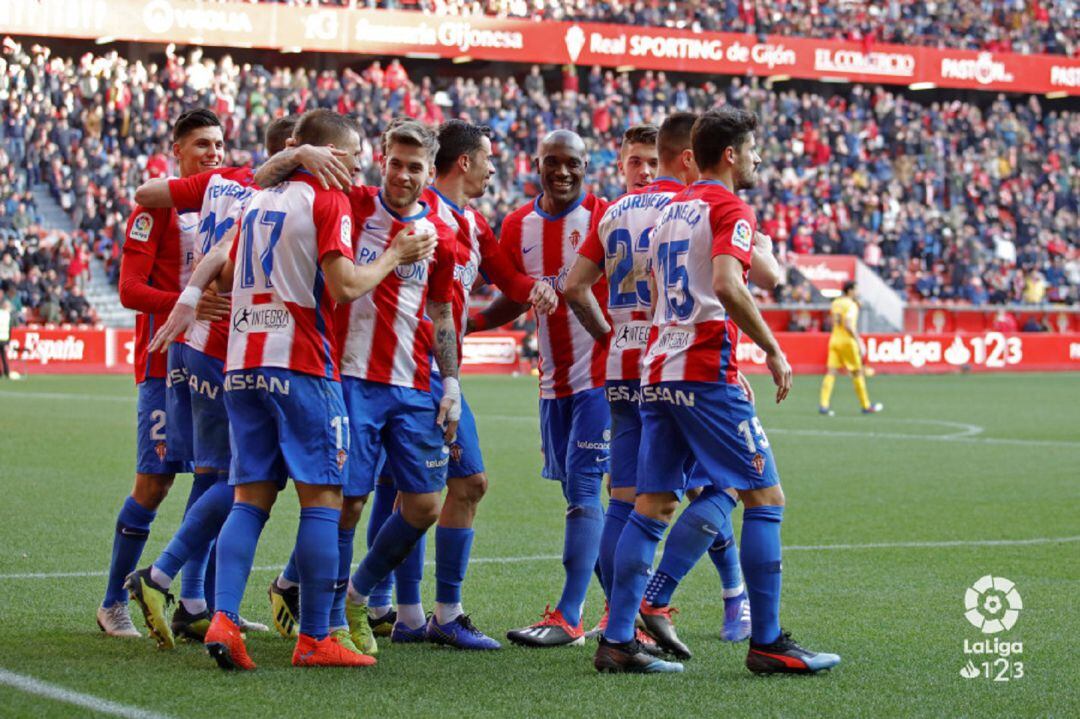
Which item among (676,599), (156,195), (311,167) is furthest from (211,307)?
(676,599)

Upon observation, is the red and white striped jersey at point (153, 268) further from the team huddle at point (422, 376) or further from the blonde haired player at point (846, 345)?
the blonde haired player at point (846, 345)

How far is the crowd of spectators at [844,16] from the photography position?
143ft

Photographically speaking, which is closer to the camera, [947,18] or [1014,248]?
[1014,248]

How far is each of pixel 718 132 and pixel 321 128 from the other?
5.12 feet

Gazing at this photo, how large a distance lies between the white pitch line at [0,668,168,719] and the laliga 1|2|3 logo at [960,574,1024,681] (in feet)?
9.94

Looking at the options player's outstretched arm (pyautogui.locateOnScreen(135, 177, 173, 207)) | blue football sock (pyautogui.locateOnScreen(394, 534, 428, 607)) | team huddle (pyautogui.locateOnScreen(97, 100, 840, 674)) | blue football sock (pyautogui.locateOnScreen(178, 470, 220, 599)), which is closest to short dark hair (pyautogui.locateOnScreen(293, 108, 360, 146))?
team huddle (pyautogui.locateOnScreen(97, 100, 840, 674))

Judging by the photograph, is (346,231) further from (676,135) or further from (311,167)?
(676,135)

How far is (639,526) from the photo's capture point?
239 inches

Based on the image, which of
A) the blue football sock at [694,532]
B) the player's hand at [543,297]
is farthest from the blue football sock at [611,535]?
the player's hand at [543,297]

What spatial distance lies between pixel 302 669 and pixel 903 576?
3892 millimetres

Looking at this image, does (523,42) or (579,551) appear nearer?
(579,551)

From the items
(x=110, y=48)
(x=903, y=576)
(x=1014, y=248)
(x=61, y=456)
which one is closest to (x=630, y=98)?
(x=1014, y=248)

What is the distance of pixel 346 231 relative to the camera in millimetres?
5945

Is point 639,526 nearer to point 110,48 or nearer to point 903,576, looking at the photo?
point 903,576
